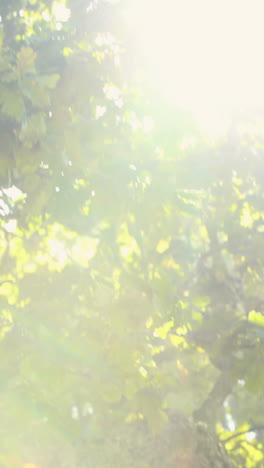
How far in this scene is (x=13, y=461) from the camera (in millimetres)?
3494

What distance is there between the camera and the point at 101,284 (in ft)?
12.0

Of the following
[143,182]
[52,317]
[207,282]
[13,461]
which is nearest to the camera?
[143,182]

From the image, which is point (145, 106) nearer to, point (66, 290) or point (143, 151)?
point (143, 151)

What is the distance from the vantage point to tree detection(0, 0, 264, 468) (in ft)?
8.80

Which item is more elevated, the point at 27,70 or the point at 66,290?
the point at 27,70

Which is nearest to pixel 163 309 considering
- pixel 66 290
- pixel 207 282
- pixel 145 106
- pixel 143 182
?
pixel 143 182

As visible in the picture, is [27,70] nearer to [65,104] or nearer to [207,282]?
[65,104]

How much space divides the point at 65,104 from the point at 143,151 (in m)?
0.64

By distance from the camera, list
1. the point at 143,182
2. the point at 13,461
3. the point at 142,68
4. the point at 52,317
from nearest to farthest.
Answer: the point at 143,182
the point at 52,317
the point at 13,461
the point at 142,68

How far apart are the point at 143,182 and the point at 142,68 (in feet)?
4.65

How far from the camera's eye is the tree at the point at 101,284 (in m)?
2.68

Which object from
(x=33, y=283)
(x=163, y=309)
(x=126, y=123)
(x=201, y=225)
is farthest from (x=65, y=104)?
(x=201, y=225)

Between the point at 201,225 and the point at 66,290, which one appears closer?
the point at 66,290

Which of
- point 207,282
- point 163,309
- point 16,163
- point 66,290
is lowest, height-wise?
point 207,282
